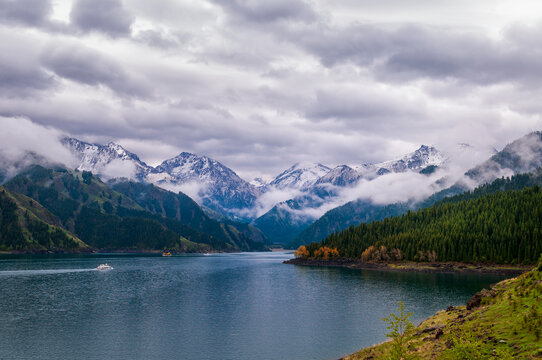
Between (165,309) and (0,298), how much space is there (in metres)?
61.4

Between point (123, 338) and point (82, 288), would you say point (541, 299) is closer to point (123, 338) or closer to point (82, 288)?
point (123, 338)

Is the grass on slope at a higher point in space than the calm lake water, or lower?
higher

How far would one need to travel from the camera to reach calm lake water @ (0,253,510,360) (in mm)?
77000

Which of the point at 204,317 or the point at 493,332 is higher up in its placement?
the point at 493,332

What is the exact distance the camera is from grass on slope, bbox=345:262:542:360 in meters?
41.2

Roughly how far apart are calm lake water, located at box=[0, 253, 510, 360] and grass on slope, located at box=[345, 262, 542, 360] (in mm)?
20049

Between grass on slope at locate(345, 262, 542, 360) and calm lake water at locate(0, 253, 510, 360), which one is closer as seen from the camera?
grass on slope at locate(345, 262, 542, 360)

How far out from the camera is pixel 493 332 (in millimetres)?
50062

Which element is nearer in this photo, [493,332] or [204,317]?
[493,332]

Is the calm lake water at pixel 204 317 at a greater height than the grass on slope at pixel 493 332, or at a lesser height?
lesser

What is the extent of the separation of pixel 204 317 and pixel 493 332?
7391cm

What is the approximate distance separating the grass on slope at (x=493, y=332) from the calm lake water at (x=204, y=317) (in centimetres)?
2005

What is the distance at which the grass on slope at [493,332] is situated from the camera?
41.2 meters

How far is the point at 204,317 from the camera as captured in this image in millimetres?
107125
